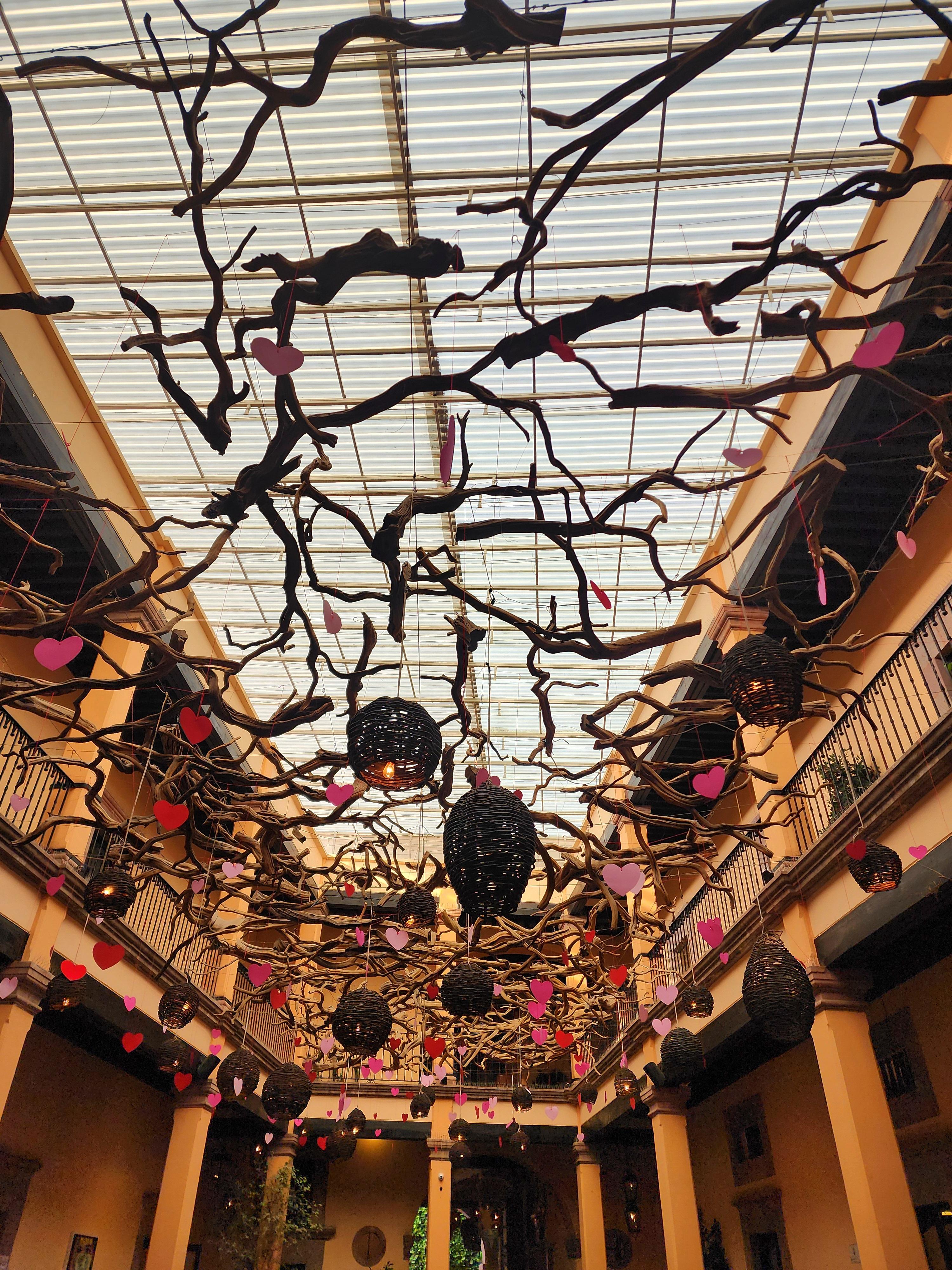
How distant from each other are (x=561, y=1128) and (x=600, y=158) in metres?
14.1

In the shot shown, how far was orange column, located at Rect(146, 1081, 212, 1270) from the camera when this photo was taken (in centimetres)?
982

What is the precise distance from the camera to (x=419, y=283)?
7.47 meters

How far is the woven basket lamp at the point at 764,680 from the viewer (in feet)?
12.1

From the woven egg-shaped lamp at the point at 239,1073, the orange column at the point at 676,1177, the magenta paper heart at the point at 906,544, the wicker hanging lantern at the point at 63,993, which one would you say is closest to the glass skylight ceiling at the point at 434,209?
the magenta paper heart at the point at 906,544

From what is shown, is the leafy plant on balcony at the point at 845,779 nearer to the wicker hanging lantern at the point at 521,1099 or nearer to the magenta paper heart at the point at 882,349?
the magenta paper heart at the point at 882,349

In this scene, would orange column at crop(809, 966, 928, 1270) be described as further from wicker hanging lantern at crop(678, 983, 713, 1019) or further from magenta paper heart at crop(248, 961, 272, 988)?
magenta paper heart at crop(248, 961, 272, 988)

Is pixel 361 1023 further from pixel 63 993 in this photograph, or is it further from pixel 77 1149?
pixel 77 1149

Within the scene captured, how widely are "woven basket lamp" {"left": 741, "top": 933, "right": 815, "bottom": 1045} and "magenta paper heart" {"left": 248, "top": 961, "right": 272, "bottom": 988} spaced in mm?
4388

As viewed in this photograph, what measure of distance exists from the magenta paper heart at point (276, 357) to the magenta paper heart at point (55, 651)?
5.95 feet

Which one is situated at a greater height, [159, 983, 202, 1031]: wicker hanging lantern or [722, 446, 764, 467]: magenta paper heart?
[722, 446, 764, 467]: magenta paper heart

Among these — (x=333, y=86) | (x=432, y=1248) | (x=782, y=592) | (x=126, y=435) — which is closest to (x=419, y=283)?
(x=333, y=86)

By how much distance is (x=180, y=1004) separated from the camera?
23.9 feet

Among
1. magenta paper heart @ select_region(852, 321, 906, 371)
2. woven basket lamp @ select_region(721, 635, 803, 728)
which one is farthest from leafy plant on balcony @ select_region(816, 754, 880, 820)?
magenta paper heart @ select_region(852, 321, 906, 371)

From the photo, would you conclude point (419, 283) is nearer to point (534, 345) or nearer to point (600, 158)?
point (600, 158)
